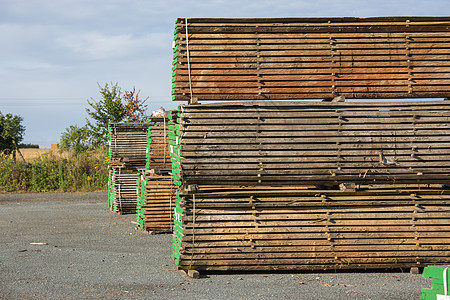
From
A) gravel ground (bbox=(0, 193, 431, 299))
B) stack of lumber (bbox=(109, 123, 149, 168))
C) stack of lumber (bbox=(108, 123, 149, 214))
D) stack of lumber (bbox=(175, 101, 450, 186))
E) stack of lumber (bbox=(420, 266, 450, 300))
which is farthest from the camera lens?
stack of lumber (bbox=(109, 123, 149, 168))

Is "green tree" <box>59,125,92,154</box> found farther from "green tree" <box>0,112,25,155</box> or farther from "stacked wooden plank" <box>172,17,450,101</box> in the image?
"stacked wooden plank" <box>172,17,450,101</box>

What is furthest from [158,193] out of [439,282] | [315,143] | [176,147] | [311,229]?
[439,282]

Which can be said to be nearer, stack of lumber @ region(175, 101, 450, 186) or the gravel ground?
the gravel ground

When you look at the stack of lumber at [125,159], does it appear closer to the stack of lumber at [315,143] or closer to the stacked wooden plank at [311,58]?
the stacked wooden plank at [311,58]

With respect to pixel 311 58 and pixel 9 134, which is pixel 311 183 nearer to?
Answer: pixel 311 58

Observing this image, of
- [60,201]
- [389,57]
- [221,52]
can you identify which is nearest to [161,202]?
[221,52]

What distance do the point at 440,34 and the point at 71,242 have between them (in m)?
7.81

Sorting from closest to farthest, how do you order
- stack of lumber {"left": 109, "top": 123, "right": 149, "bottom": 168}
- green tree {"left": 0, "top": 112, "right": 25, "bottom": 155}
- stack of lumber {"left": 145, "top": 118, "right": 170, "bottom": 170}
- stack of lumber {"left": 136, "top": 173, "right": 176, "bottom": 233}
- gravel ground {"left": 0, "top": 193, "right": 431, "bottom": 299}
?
gravel ground {"left": 0, "top": 193, "right": 431, "bottom": 299} < stack of lumber {"left": 136, "top": 173, "right": 176, "bottom": 233} < stack of lumber {"left": 145, "top": 118, "right": 170, "bottom": 170} < stack of lumber {"left": 109, "top": 123, "right": 149, "bottom": 168} < green tree {"left": 0, "top": 112, "right": 25, "bottom": 155}

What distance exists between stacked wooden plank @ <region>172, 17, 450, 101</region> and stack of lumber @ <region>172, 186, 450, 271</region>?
1.44 meters

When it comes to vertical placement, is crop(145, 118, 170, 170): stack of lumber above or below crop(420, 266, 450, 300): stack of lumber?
above

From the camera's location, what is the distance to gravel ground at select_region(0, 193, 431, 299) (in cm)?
632

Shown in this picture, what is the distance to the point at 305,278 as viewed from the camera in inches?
285

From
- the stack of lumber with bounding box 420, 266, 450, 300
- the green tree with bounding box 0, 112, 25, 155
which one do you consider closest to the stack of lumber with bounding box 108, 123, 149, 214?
the stack of lumber with bounding box 420, 266, 450, 300

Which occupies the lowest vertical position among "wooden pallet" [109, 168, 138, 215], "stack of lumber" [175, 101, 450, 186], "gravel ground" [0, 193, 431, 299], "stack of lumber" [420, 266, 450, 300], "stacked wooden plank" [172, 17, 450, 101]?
"gravel ground" [0, 193, 431, 299]
